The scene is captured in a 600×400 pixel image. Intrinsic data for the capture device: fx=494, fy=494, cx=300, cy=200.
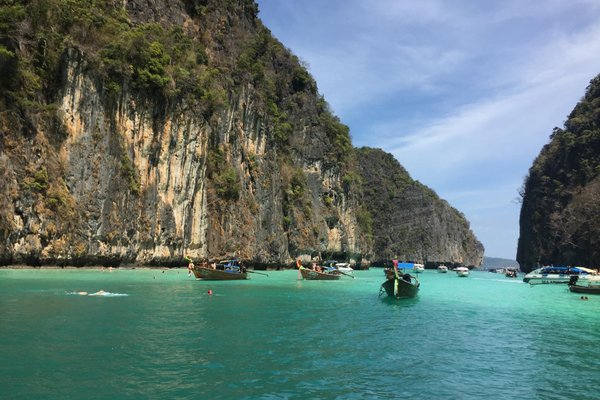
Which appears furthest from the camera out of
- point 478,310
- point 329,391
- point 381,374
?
point 478,310

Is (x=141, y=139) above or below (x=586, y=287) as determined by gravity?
above

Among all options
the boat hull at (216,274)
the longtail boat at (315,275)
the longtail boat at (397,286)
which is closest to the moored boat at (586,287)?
the longtail boat at (397,286)

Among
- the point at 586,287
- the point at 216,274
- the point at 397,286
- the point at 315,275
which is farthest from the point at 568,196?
the point at 216,274

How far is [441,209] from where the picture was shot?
410 feet

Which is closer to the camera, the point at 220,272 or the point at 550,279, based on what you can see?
the point at 220,272

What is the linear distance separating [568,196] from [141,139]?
196 feet

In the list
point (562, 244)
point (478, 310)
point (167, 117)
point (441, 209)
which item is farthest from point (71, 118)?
point (441, 209)

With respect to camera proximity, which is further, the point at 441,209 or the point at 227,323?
the point at 441,209

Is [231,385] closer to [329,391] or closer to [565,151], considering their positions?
[329,391]

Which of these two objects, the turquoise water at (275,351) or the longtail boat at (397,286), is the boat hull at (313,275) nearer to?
the longtail boat at (397,286)

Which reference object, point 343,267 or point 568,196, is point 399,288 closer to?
point 343,267

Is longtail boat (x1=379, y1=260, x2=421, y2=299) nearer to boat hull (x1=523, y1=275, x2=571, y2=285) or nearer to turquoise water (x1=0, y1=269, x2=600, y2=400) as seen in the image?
turquoise water (x1=0, y1=269, x2=600, y2=400)

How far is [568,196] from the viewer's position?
A: 232ft

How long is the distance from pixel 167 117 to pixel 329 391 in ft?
122
